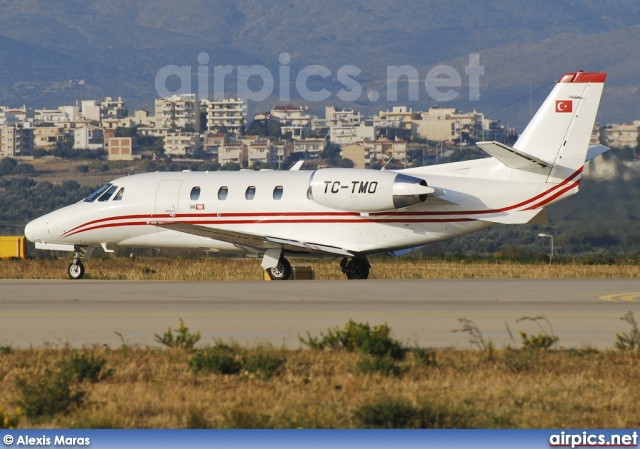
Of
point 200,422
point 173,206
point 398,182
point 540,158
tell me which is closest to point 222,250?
point 173,206

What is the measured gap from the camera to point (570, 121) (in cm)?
2916

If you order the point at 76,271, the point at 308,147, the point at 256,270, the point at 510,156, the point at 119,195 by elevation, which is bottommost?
the point at 256,270

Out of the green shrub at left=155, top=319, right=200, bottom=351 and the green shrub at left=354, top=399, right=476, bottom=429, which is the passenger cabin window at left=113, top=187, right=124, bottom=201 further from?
the green shrub at left=354, top=399, right=476, bottom=429

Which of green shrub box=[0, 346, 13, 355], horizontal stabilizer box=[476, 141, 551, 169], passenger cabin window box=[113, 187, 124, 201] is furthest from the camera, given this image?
passenger cabin window box=[113, 187, 124, 201]

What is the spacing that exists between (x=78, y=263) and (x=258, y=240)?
587 cm

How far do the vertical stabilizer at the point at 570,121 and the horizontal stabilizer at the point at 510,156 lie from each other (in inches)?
17.9

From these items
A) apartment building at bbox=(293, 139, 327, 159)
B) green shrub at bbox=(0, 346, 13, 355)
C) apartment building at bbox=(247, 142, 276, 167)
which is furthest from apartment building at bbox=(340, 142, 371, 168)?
green shrub at bbox=(0, 346, 13, 355)

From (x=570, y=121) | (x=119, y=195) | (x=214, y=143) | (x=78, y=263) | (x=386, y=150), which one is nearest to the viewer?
(x=570, y=121)

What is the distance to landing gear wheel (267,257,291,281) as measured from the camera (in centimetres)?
3041

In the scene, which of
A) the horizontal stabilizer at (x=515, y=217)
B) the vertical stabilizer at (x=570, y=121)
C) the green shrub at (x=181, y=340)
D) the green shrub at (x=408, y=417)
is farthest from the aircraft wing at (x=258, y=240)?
the green shrub at (x=408, y=417)

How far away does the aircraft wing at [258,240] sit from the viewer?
29969 millimetres

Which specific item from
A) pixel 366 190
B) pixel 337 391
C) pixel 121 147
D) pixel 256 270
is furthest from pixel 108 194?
pixel 121 147

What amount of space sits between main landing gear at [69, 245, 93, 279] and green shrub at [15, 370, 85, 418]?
65.4 feet

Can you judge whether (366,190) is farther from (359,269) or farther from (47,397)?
(47,397)
